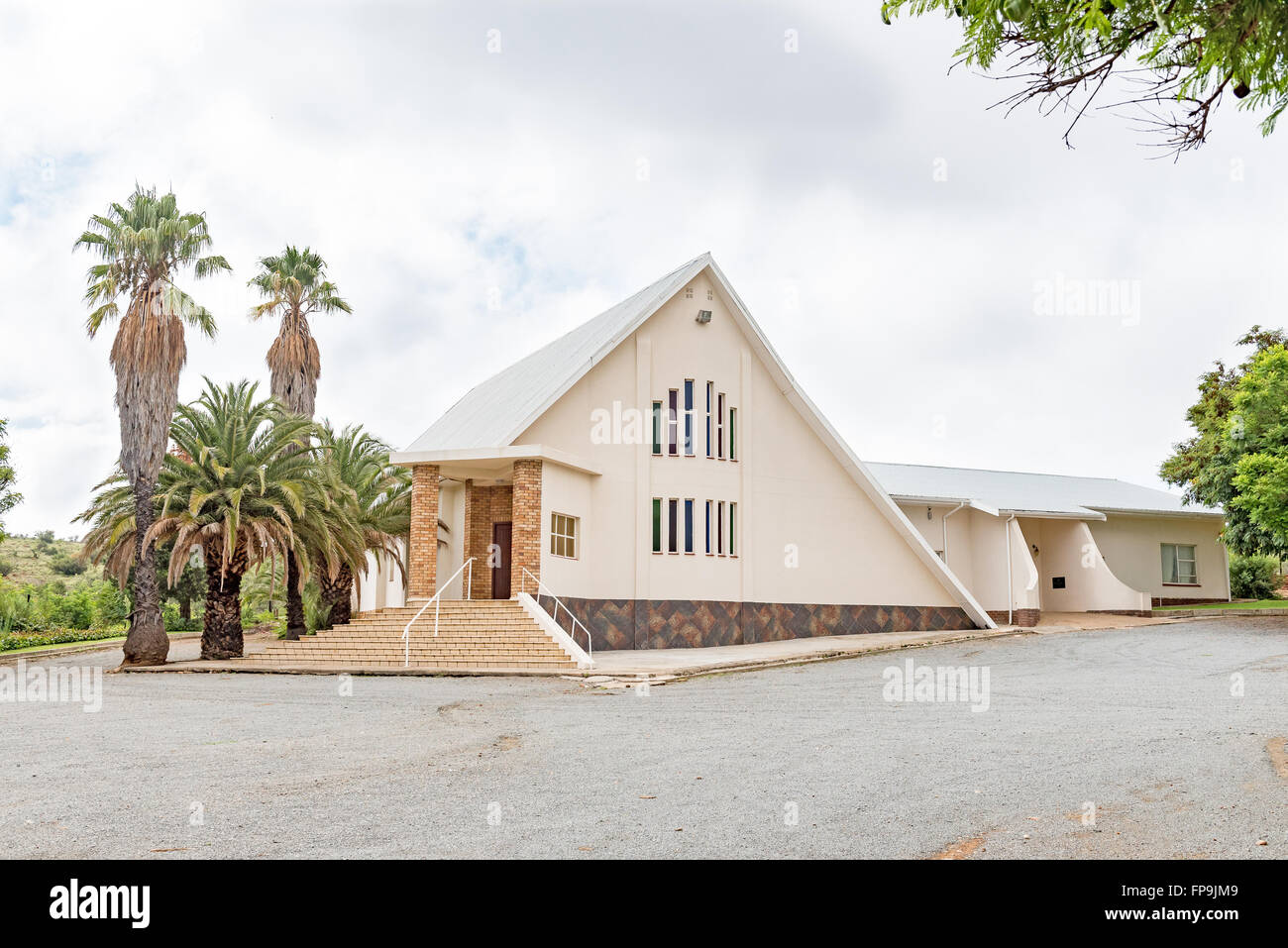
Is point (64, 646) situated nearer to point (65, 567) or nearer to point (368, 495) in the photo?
point (368, 495)

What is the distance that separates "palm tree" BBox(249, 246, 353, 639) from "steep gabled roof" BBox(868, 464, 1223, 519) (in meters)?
18.7

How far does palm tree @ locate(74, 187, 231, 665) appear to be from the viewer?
63.8ft

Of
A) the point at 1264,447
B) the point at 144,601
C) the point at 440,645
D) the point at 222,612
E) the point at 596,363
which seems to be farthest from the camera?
the point at 1264,447

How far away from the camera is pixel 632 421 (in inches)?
899

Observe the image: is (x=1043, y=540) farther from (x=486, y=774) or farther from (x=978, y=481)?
(x=486, y=774)

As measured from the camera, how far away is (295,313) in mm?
32469

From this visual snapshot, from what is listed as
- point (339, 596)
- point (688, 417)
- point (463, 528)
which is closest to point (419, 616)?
point (463, 528)

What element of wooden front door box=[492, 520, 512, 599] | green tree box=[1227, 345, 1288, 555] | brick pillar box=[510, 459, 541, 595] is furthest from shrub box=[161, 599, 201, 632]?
green tree box=[1227, 345, 1288, 555]

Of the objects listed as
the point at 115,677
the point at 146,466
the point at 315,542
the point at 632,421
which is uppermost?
the point at 632,421

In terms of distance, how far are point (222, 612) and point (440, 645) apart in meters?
5.29

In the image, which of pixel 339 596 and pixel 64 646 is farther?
pixel 64 646
